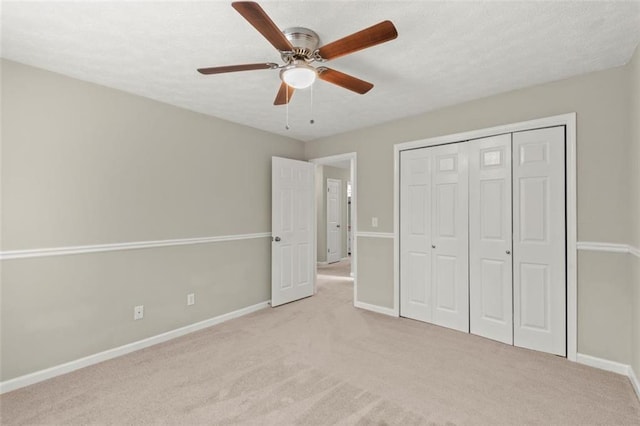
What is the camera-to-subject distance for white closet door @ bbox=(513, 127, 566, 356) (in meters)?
2.76

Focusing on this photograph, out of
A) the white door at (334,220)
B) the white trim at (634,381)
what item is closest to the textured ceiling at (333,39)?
the white trim at (634,381)

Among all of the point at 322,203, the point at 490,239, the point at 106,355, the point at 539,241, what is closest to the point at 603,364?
the point at 539,241

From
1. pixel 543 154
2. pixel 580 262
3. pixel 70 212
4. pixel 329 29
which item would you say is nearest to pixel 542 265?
pixel 580 262

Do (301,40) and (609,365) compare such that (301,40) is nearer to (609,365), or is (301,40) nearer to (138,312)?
(138,312)

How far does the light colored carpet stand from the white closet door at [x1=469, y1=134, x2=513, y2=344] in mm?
231

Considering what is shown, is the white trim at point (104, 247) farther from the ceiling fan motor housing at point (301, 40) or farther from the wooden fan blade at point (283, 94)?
the ceiling fan motor housing at point (301, 40)

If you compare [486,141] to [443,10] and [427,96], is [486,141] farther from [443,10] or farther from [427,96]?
[443,10]

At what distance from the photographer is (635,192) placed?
2.28m

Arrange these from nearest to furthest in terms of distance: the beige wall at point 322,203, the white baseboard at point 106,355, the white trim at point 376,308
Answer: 1. the white baseboard at point 106,355
2. the white trim at point 376,308
3. the beige wall at point 322,203

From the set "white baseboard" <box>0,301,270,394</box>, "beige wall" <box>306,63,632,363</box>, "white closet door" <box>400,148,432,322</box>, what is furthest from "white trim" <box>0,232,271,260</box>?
"beige wall" <box>306,63,632,363</box>

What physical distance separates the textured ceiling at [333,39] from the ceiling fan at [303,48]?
115mm

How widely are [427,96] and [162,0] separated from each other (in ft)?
7.86

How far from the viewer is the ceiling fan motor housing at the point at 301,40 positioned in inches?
74.2

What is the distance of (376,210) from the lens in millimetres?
4059
